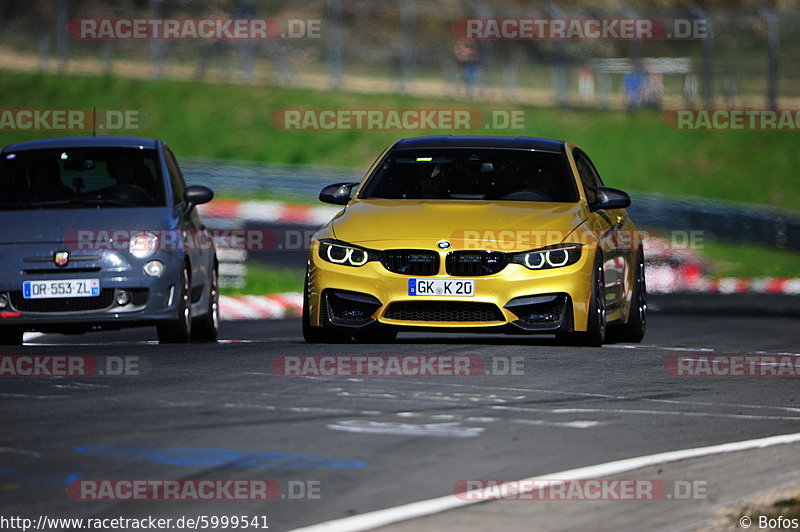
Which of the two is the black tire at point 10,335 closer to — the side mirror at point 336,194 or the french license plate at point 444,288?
the side mirror at point 336,194

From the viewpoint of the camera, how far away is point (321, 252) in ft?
40.5

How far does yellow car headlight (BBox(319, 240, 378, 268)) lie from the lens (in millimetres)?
12109

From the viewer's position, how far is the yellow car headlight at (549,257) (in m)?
12.0

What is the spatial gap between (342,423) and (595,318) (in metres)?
4.11

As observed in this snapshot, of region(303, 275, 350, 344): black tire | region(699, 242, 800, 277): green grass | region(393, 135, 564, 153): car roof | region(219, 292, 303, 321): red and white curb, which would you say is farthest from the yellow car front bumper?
region(699, 242, 800, 277): green grass

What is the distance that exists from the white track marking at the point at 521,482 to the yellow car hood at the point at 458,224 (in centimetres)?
386

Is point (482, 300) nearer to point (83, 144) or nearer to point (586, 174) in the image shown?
point (586, 174)

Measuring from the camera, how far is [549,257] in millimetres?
12078

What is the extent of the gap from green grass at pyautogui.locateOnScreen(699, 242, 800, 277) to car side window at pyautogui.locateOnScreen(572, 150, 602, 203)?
54.2 ft

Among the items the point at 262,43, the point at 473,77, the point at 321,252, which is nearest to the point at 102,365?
the point at 321,252

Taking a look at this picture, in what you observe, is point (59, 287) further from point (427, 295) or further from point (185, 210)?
point (427, 295)

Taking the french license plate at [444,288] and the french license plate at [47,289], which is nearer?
the french license plate at [444,288]

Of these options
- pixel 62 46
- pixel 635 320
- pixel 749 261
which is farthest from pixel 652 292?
pixel 62 46

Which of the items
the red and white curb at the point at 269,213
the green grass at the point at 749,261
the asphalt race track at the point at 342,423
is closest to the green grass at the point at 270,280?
the red and white curb at the point at 269,213
